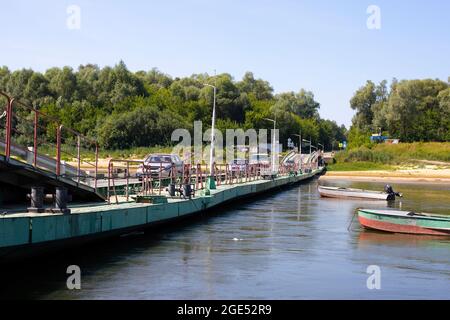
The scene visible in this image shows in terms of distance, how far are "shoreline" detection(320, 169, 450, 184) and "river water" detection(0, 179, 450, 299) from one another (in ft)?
217

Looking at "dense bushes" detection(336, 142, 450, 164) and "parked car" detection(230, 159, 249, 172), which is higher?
"dense bushes" detection(336, 142, 450, 164)

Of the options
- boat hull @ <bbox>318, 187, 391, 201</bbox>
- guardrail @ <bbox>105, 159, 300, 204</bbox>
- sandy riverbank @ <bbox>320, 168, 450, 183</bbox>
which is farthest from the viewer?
sandy riverbank @ <bbox>320, 168, 450, 183</bbox>

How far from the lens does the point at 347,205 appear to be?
46.1 metres

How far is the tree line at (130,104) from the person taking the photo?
4028 inches

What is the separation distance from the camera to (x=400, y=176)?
10131 centimetres

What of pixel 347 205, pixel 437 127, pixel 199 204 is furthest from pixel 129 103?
pixel 199 204

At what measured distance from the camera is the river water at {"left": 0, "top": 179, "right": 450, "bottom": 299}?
16.7m

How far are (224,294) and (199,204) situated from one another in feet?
49.4

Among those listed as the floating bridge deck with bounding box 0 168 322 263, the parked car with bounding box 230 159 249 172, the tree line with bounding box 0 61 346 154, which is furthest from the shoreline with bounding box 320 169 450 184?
the floating bridge deck with bounding box 0 168 322 263

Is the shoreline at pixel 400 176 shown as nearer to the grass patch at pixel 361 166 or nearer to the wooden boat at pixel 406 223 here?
the grass patch at pixel 361 166

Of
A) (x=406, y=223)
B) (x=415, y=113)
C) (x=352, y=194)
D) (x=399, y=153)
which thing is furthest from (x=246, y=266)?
(x=415, y=113)

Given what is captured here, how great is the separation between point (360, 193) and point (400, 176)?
5189cm

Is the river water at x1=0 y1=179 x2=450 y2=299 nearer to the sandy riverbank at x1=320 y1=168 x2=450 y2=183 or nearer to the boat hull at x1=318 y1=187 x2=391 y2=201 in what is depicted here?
the boat hull at x1=318 y1=187 x2=391 y2=201

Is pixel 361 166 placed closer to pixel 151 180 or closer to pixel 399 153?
pixel 399 153
